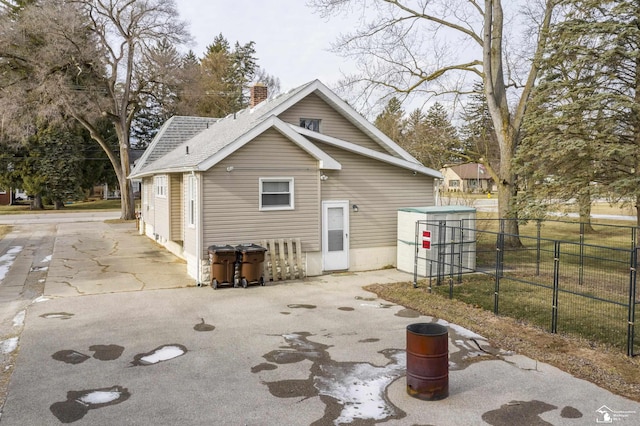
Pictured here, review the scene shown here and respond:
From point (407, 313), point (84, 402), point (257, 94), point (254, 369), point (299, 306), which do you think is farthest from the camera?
point (257, 94)

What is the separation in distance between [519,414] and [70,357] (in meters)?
6.44

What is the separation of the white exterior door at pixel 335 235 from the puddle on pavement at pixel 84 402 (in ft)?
28.3

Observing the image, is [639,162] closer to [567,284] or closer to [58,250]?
[567,284]

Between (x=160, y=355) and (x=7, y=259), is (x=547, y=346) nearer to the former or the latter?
(x=160, y=355)

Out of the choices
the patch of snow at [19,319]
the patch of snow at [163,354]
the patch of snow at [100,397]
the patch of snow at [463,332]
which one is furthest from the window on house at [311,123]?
the patch of snow at [100,397]

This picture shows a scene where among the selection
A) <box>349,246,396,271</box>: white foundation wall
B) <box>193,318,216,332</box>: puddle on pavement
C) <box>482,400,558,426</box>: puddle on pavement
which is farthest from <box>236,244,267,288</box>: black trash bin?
<box>482,400,558,426</box>: puddle on pavement

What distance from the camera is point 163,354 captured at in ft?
24.9

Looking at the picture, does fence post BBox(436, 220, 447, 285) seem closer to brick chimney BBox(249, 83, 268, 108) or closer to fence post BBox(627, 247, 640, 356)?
fence post BBox(627, 247, 640, 356)

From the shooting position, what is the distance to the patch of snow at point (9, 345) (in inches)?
305

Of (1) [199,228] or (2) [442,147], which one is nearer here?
(1) [199,228]

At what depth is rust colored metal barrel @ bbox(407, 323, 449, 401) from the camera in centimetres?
589

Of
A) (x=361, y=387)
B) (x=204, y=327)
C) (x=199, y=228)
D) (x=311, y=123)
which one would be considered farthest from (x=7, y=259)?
(x=361, y=387)

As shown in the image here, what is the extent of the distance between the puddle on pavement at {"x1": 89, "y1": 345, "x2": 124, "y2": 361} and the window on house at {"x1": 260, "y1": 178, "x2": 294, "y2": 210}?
625 cm

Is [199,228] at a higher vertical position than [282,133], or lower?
lower
